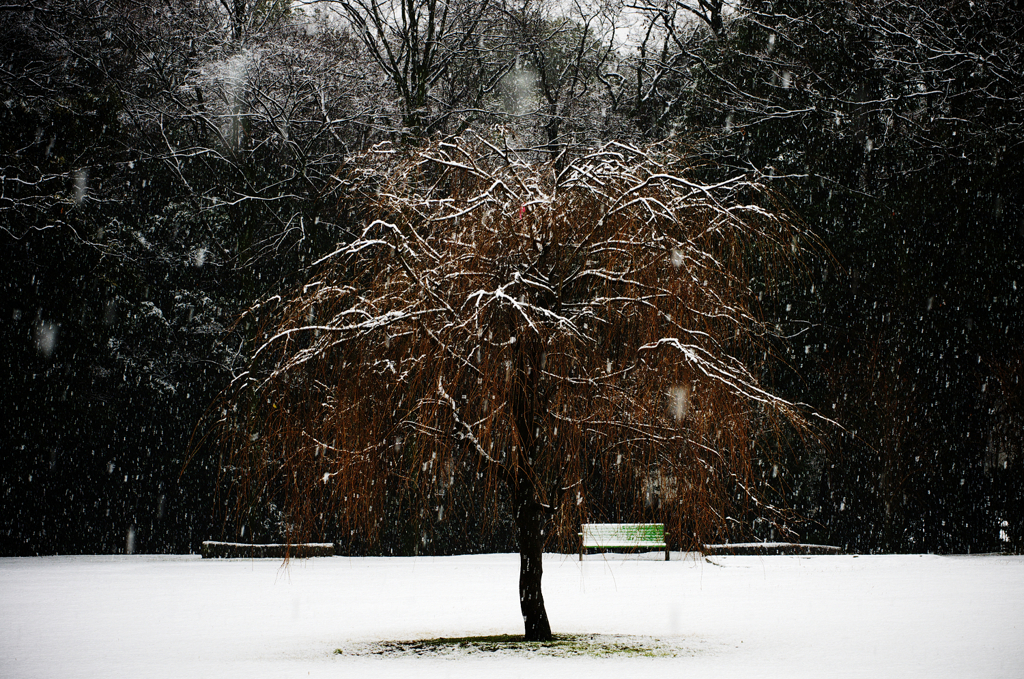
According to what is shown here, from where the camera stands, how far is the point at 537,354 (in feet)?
25.2

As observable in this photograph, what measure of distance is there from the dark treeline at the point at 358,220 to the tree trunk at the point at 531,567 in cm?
966

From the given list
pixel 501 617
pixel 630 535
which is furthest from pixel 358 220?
pixel 501 617

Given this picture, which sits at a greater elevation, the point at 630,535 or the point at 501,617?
the point at 630,535

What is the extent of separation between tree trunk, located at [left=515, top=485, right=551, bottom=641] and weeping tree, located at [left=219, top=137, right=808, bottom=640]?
5.7 inches

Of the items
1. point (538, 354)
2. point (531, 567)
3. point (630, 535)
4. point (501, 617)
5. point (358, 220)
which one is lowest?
point (501, 617)

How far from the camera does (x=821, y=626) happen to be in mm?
9523

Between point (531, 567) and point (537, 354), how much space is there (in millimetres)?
2132

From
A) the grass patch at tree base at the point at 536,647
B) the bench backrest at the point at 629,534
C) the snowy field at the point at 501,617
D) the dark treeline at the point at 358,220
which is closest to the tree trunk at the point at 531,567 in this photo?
the grass patch at tree base at the point at 536,647

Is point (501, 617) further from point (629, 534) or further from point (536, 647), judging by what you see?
point (629, 534)

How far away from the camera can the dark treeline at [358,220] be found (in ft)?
61.1

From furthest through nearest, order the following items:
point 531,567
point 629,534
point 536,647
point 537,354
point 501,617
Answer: point 629,534, point 501,617, point 531,567, point 536,647, point 537,354

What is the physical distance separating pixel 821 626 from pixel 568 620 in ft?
7.98

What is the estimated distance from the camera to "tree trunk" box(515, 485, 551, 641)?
8.68 metres

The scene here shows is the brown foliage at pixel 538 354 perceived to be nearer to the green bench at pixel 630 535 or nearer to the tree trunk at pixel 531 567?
the tree trunk at pixel 531 567
